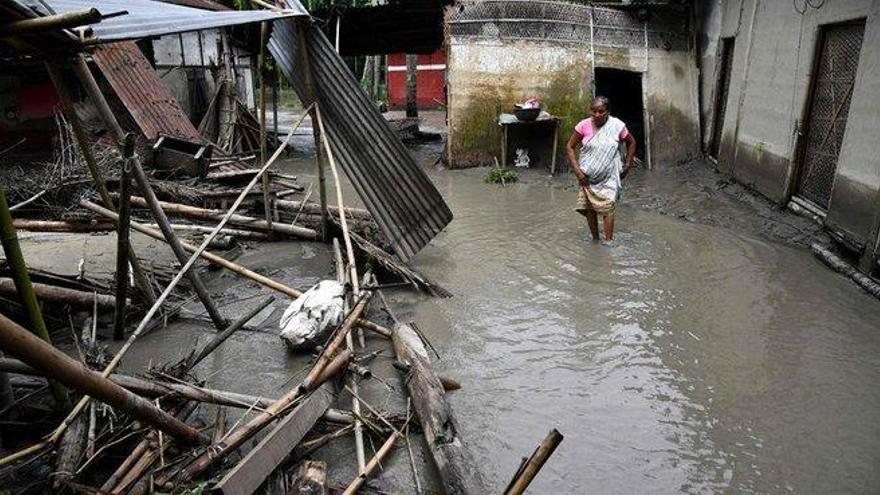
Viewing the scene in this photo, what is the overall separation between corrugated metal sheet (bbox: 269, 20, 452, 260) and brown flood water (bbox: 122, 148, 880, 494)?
0.62 meters

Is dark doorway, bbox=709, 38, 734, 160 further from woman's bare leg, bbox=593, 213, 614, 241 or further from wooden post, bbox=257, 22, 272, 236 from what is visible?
wooden post, bbox=257, 22, 272, 236

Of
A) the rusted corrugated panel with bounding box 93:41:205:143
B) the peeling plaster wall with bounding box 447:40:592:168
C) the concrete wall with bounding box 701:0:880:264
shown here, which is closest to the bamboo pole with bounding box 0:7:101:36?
the concrete wall with bounding box 701:0:880:264

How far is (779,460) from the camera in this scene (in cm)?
321

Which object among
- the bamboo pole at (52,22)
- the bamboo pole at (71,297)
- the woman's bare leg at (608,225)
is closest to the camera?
the bamboo pole at (52,22)

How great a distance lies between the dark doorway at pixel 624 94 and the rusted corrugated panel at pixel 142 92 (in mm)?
9194

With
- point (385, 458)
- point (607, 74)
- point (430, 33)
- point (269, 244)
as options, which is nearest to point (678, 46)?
point (607, 74)

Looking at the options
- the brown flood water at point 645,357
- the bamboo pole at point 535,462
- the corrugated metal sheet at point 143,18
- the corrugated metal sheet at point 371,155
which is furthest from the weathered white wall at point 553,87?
the bamboo pole at point 535,462

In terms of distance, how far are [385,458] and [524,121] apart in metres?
8.55

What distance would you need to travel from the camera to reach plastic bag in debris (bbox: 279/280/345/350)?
4133 mm

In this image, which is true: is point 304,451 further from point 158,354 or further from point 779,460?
point 779,460

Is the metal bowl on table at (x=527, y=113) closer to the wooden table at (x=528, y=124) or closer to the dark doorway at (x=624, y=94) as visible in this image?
the wooden table at (x=528, y=124)

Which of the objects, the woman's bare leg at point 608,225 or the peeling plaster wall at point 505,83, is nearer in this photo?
the woman's bare leg at point 608,225

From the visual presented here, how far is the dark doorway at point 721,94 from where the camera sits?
10.2 m

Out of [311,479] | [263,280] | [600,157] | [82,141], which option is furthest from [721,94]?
[311,479]
